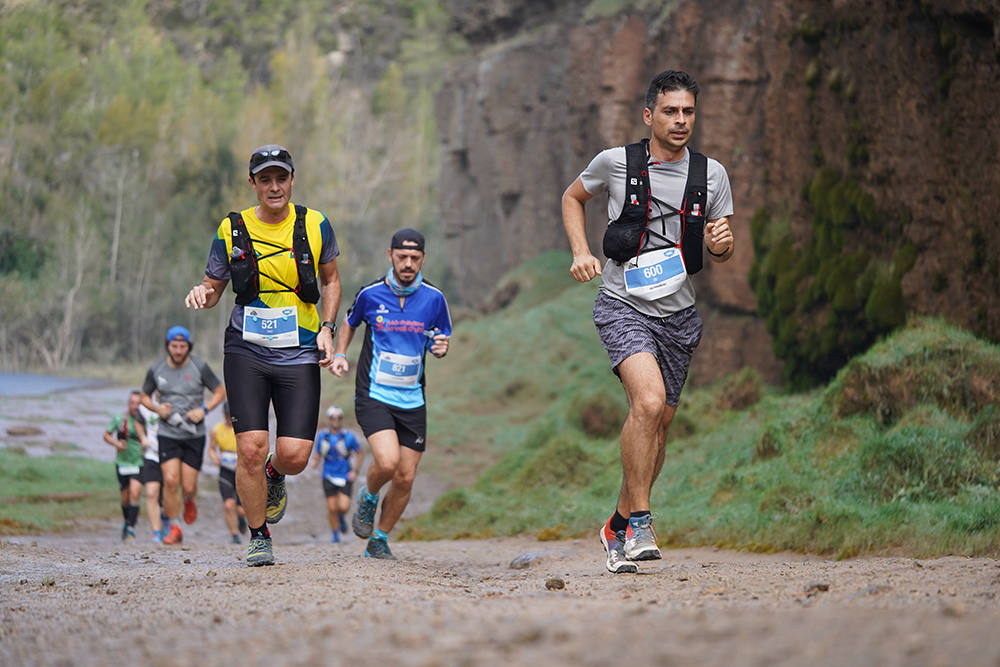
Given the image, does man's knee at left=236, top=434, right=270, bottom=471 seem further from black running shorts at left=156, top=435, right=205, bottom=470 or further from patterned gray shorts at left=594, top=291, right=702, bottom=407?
black running shorts at left=156, top=435, right=205, bottom=470

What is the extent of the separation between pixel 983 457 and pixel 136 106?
3431 cm

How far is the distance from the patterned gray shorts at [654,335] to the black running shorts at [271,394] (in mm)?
1863

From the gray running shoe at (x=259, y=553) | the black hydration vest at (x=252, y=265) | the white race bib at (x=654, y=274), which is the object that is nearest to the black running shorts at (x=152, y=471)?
the gray running shoe at (x=259, y=553)

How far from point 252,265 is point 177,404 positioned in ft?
20.4

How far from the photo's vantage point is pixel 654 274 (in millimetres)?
6980

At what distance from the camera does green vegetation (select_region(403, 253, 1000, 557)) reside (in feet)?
29.2

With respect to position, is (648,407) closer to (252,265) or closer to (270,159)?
(252,265)

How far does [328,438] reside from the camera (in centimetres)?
1605

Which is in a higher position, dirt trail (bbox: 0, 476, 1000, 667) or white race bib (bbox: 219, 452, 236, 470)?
dirt trail (bbox: 0, 476, 1000, 667)

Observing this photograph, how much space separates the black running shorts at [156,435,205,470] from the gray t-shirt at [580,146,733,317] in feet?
25.3

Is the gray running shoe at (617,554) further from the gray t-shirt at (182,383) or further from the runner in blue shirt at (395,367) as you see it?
the gray t-shirt at (182,383)

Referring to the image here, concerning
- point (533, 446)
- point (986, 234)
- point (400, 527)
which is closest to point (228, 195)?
point (533, 446)

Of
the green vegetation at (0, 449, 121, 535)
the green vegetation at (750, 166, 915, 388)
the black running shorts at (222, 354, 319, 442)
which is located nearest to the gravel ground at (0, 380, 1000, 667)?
the black running shorts at (222, 354, 319, 442)

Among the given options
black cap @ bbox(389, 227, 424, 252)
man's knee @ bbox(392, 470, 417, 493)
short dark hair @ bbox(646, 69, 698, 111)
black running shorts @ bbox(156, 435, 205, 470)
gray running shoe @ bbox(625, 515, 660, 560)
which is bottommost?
black running shorts @ bbox(156, 435, 205, 470)
